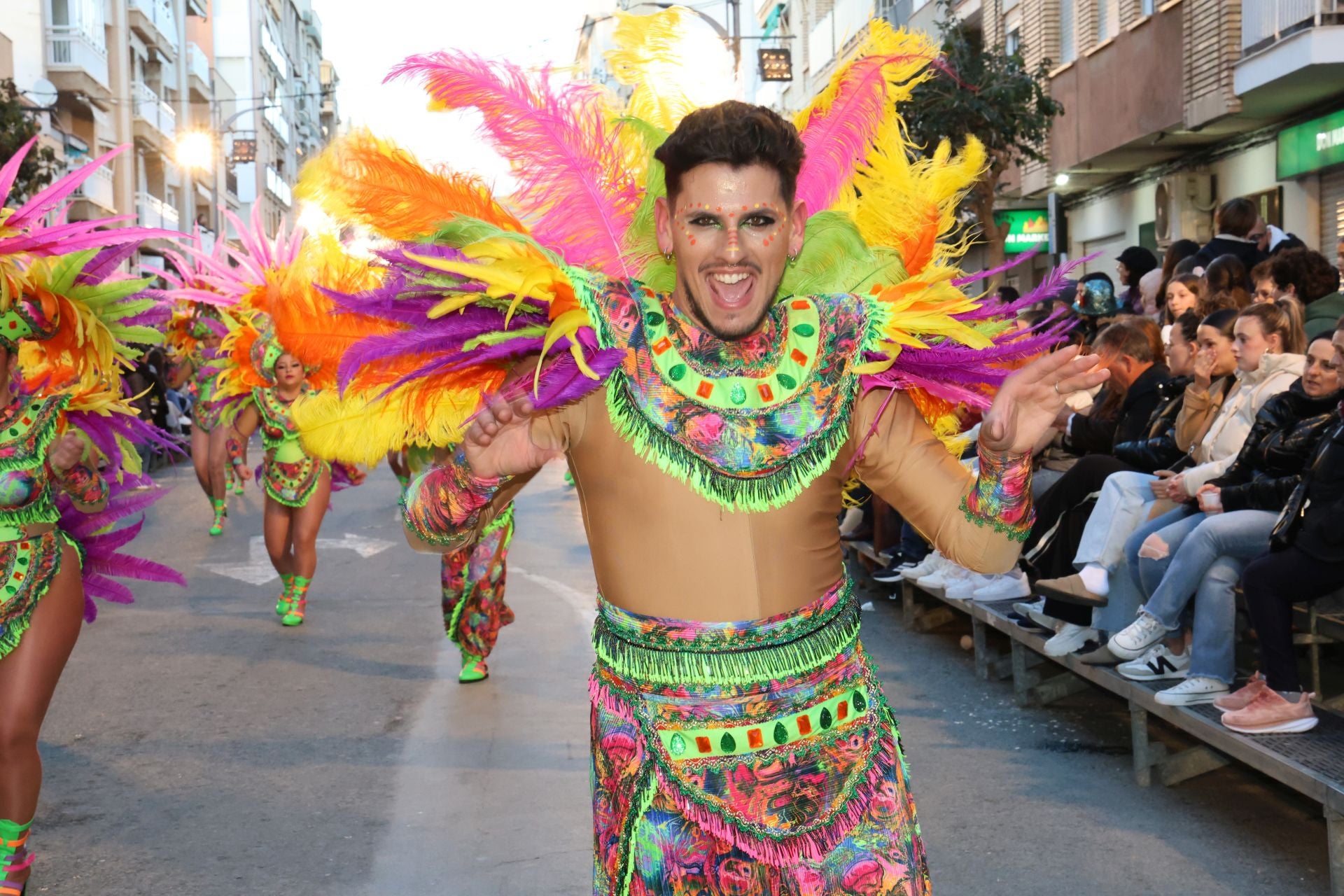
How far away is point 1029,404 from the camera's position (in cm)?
263

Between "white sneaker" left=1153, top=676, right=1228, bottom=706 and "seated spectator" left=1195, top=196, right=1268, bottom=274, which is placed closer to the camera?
"white sneaker" left=1153, top=676, right=1228, bottom=706

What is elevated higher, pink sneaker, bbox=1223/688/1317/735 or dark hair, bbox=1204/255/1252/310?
dark hair, bbox=1204/255/1252/310

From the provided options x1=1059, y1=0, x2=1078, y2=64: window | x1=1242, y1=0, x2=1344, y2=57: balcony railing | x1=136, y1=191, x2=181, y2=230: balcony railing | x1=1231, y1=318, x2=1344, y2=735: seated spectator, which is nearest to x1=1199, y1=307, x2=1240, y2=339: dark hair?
x1=1231, y1=318, x2=1344, y2=735: seated spectator

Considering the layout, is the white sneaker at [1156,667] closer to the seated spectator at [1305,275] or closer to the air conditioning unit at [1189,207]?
the seated spectator at [1305,275]

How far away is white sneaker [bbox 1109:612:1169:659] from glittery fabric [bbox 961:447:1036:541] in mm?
3420

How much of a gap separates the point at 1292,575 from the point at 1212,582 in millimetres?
461

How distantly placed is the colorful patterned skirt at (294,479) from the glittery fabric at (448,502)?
21.0ft

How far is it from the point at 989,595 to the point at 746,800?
5022mm

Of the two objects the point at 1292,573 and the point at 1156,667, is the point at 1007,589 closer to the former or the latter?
the point at 1156,667

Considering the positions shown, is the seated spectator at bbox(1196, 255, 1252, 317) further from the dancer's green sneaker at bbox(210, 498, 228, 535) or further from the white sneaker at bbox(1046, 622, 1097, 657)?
the dancer's green sneaker at bbox(210, 498, 228, 535)

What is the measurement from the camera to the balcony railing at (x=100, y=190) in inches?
1353

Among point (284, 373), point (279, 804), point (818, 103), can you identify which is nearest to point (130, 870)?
point (279, 804)

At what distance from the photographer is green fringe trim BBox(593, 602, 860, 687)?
273cm

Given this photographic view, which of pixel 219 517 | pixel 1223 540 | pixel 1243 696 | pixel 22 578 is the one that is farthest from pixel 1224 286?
pixel 219 517
